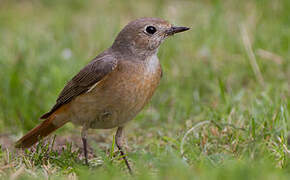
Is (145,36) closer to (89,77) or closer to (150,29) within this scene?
(150,29)

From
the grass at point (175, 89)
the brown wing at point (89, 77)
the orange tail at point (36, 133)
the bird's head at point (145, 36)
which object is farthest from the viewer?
the orange tail at point (36, 133)

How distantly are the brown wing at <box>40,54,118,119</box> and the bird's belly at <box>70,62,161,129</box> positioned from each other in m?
0.07

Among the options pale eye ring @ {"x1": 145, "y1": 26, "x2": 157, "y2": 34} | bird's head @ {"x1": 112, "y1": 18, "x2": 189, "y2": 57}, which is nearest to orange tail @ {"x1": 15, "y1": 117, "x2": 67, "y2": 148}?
bird's head @ {"x1": 112, "y1": 18, "x2": 189, "y2": 57}

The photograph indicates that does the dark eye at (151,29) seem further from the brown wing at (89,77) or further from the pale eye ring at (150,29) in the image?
the brown wing at (89,77)

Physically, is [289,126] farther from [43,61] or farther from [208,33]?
[43,61]

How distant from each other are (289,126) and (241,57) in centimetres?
224

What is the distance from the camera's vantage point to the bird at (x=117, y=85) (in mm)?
4727

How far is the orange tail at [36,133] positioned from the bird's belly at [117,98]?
0.53 metres

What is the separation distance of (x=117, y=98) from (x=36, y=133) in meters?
1.15

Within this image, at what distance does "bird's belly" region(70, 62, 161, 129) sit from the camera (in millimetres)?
4691

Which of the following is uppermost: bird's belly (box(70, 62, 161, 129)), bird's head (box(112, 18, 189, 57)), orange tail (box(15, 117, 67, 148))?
bird's head (box(112, 18, 189, 57))

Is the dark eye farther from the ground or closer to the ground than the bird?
farther from the ground

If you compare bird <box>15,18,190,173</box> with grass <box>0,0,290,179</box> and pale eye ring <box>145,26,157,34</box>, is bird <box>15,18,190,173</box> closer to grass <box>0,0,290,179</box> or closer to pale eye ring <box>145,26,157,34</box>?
pale eye ring <box>145,26,157,34</box>

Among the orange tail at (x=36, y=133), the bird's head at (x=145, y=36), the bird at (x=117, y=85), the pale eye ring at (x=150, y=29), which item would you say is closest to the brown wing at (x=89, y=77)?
the bird at (x=117, y=85)
